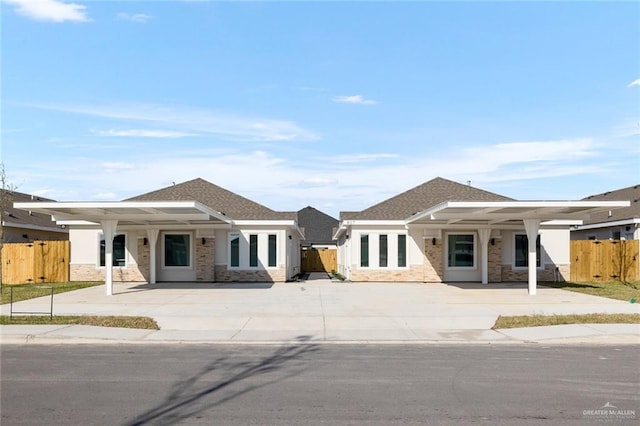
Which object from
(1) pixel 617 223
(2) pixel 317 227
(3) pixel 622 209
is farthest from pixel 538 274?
(2) pixel 317 227

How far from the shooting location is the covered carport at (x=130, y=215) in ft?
66.5

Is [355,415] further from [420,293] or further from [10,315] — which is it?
[420,293]

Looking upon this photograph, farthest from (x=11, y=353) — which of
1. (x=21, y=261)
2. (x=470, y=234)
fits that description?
(x=470, y=234)

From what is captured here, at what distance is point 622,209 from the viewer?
3366 centimetres

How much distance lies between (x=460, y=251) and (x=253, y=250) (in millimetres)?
10278

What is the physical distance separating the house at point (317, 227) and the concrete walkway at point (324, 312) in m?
30.3

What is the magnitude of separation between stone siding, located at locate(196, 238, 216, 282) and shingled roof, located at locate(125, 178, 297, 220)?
5.87 ft

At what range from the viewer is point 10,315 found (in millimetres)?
15406

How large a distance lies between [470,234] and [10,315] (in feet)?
68.7

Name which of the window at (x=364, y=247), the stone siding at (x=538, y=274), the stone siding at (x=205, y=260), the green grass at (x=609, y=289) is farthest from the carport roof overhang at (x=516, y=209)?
the stone siding at (x=205, y=260)

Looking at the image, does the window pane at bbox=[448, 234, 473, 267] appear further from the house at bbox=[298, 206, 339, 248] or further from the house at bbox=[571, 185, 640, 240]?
the house at bbox=[298, 206, 339, 248]

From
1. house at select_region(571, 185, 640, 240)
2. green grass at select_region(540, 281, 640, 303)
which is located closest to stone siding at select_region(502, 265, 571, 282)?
green grass at select_region(540, 281, 640, 303)

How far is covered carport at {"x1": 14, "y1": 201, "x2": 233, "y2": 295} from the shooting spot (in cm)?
2027

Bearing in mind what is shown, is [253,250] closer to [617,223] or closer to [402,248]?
[402,248]
